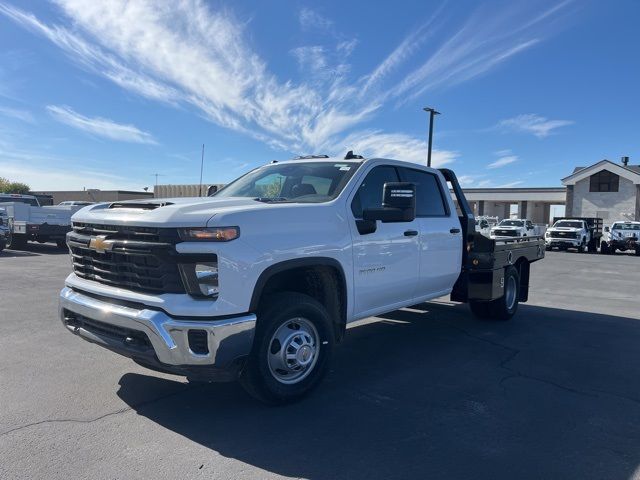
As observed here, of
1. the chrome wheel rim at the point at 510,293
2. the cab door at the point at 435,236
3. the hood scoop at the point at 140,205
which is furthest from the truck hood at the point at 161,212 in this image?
the chrome wheel rim at the point at 510,293

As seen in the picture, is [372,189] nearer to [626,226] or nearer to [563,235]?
[563,235]

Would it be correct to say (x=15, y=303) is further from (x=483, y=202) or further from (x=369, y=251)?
(x=483, y=202)

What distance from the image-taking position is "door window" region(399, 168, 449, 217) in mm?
5667

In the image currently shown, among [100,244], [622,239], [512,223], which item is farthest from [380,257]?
[512,223]

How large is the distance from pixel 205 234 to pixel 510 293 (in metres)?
Answer: 5.53

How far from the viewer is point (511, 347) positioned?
19.6ft

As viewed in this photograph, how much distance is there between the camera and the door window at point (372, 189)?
4617 millimetres

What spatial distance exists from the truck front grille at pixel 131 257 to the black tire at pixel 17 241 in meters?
16.1

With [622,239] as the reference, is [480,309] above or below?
below

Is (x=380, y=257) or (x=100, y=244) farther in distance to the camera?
(x=380, y=257)

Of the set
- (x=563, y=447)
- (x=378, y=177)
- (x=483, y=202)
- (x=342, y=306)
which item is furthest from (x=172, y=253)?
(x=483, y=202)

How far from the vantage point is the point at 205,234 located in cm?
343

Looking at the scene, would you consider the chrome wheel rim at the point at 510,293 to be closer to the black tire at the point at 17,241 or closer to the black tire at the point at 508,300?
the black tire at the point at 508,300

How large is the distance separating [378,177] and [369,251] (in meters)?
0.88
